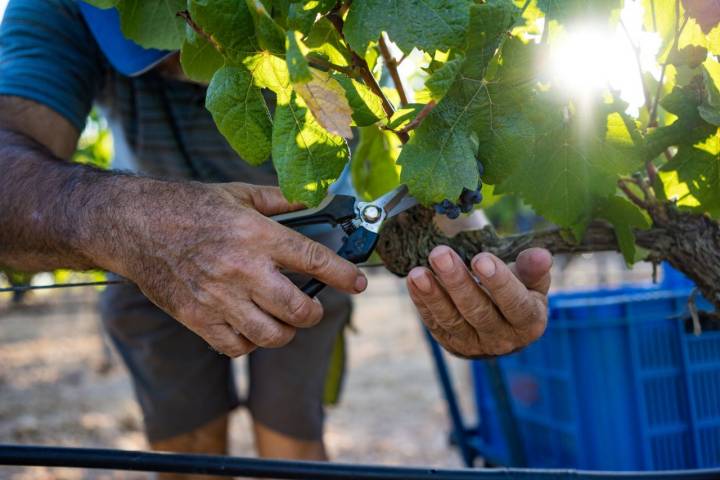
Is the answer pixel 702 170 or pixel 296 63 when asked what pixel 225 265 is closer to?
pixel 296 63

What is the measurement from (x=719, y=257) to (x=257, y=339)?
34.0 inches

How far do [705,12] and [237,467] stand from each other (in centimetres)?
106

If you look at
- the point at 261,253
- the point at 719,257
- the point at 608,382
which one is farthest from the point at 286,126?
the point at 608,382

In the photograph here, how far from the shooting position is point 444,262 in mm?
1188

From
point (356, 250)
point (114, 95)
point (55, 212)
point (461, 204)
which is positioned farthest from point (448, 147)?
point (114, 95)

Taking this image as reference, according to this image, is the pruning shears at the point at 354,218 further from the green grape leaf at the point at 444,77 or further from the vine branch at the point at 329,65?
the green grape leaf at the point at 444,77

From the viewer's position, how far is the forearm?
127cm

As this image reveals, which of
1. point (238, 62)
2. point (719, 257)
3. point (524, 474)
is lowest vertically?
point (524, 474)

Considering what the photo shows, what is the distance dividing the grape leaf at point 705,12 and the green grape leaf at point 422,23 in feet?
1.29

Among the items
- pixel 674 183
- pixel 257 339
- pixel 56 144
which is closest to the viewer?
pixel 257 339

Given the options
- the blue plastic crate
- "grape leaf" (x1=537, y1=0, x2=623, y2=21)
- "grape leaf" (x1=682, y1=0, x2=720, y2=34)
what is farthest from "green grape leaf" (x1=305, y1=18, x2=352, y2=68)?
the blue plastic crate

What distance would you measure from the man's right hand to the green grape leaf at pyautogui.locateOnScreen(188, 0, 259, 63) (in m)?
0.26

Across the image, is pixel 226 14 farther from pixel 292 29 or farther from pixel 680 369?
pixel 680 369

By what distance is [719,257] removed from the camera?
1354 millimetres
